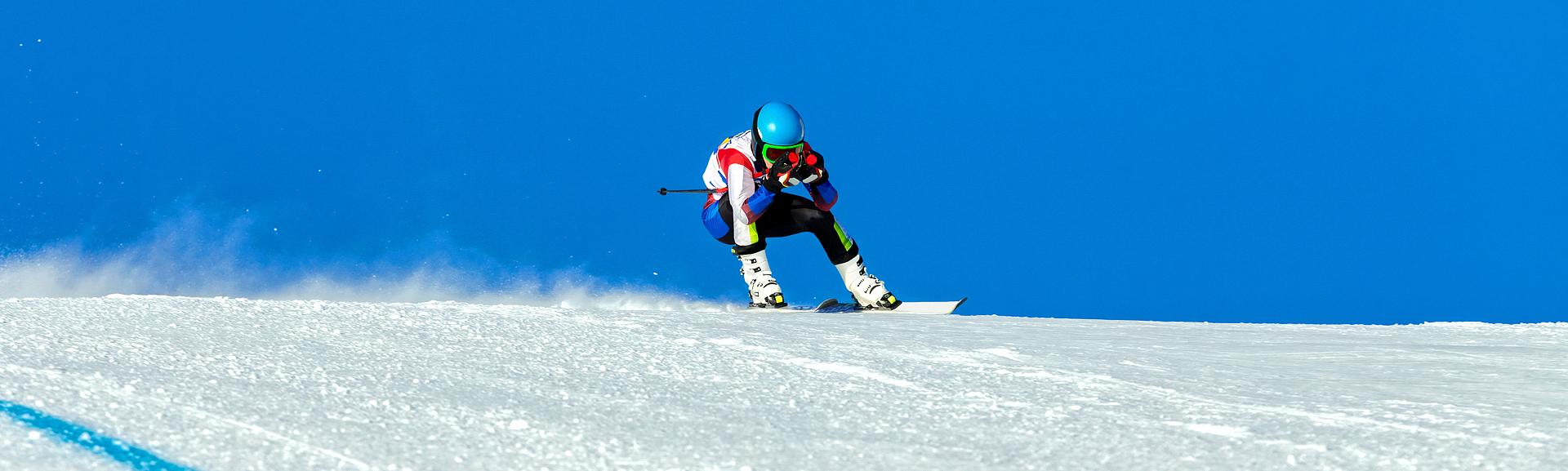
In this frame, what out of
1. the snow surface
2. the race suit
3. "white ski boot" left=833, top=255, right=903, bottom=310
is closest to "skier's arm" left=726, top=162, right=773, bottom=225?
the race suit

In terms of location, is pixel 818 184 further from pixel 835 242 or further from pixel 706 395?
pixel 706 395

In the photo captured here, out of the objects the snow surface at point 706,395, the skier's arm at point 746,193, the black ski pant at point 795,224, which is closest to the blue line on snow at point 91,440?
the snow surface at point 706,395

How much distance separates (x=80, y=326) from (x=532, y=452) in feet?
5.09

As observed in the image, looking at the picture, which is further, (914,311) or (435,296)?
(435,296)

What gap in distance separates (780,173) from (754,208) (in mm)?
166

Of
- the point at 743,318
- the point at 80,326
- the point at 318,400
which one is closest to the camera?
the point at 318,400

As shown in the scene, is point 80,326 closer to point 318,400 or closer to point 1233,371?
point 318,400

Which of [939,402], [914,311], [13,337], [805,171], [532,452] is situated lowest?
[532,452]

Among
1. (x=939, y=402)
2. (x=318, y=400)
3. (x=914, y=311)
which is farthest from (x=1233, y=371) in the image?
(x=914, y=311)

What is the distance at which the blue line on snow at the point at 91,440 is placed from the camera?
1820mm

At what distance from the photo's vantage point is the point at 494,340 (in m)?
3.09

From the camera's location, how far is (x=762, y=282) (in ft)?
17.4

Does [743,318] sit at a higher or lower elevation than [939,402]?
higher

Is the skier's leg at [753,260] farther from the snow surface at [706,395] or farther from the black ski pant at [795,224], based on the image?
the snow surface at [706,395]
